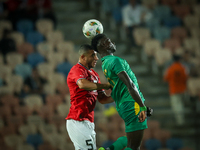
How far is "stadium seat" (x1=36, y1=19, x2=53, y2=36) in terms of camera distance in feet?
30.9

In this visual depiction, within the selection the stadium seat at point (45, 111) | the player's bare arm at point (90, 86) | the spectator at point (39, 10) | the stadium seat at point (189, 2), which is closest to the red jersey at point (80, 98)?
the player's bare arm at point (90, 86)

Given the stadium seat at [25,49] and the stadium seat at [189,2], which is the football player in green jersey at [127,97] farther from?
the stadium seat at [189,2]

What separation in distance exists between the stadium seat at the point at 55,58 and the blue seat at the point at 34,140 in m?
2.27

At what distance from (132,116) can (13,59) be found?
544cm

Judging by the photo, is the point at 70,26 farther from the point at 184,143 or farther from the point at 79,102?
the point at 79,102

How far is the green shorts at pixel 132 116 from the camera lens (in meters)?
3.53

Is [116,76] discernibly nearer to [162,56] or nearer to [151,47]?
[162,56]

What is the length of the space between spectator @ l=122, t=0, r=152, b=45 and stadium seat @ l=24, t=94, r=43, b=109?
3232mm

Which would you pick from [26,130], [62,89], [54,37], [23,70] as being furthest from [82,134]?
[54,37]

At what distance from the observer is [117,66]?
3.49 metres

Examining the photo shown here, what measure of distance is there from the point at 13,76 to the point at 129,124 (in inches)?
195

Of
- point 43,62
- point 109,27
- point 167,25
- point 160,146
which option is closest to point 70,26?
point 109,27

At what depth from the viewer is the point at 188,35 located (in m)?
10.2

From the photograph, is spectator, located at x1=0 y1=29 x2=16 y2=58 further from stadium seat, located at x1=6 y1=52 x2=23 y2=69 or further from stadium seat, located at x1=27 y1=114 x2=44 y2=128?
stadium seat, located at x1=27 y1=114 x2=44 y2=128
